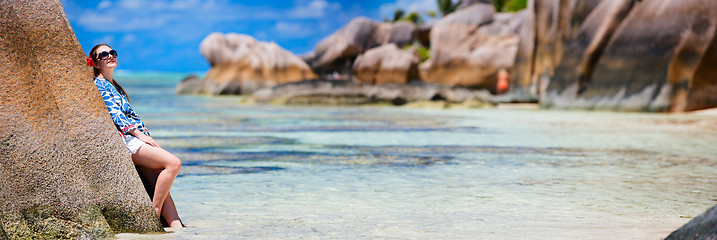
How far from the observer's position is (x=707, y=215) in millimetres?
3088

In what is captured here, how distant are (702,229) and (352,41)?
5265 centimetres

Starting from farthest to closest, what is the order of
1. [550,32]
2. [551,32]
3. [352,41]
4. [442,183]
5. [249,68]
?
1. [352,41]
2. [249,68]
3. [550,32]
4. [551,32]
5. [442,183]

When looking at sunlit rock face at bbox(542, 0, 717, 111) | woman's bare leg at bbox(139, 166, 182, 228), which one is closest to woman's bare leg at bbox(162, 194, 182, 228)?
woman's bare leg at bbox(139, 166, 182, 228)

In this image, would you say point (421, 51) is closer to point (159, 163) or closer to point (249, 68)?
point (249, 68)

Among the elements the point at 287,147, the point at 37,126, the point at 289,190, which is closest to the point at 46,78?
the point at 37,126

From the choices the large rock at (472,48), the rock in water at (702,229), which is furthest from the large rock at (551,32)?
the rock in water at (702,229)

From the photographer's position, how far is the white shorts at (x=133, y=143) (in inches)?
176

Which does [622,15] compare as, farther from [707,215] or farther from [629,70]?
[707,215]

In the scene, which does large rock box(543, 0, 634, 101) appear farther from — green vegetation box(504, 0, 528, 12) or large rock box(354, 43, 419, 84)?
green vegetation box(504, 0, 528, 12)

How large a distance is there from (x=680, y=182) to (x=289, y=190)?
11.0 ft

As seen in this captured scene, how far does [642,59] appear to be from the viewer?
20031 millimetres

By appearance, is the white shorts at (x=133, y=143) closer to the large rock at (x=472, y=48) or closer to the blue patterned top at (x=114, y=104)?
the blue patterned top at (x=114, y=104)

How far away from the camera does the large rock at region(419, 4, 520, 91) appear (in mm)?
33250

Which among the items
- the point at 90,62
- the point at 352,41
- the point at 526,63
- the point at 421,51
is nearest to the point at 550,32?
the point at 526,63
